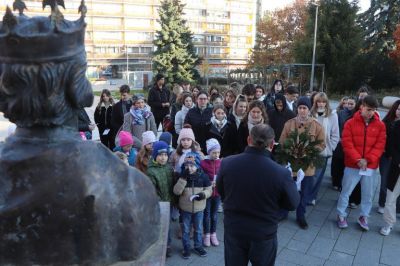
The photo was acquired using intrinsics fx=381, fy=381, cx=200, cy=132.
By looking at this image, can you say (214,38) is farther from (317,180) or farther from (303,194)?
(303,194)

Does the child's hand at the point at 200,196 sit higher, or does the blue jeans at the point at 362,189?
the child's hand at the point at 200,196

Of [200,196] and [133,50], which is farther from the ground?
[133,50]

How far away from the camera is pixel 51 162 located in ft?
5.41

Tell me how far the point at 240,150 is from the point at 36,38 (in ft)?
14.1

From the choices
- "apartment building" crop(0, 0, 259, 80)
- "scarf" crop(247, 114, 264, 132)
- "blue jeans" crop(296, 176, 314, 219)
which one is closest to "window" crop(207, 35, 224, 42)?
"apartment building" crop(0, 0, 259, 80)

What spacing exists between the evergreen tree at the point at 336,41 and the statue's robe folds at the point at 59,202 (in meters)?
27.9

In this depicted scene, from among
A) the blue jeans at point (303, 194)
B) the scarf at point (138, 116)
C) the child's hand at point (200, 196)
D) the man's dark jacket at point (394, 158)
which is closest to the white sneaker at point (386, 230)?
the man's dark jacket at point (394, 158)

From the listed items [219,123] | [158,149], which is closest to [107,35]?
[219,123]

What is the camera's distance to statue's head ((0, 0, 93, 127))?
5.13ft

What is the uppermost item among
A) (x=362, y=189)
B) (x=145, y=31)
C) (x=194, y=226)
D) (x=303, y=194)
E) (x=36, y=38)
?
(x=145, y=31)

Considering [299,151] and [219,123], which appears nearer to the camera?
[299,151]

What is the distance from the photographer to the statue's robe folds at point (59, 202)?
5.40 ft

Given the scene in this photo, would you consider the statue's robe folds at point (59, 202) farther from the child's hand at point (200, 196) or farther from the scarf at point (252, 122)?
the scarf at point (252, 122)

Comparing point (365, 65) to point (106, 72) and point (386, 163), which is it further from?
point (106, 72)
